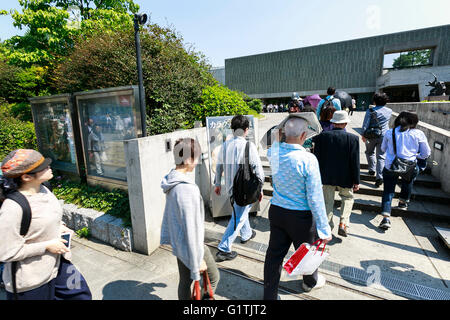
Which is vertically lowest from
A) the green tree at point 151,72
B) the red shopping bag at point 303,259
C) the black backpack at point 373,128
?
the red shopping bag at point 303,259

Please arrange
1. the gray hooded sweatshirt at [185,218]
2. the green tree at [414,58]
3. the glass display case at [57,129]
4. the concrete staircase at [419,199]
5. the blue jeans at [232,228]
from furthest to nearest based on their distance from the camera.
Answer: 1. the green tree at [414,58]
2. the glass display case at [57,129]
3. the concrete staircase at [419,199]
4. the blue jeans at [232,228]
5. the gray hooded sweatshirt at [185,218]

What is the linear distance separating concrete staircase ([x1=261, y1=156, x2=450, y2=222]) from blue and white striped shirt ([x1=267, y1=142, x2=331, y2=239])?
8.67ft

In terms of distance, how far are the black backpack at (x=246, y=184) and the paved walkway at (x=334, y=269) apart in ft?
3.06

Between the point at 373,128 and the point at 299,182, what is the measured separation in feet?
12.7

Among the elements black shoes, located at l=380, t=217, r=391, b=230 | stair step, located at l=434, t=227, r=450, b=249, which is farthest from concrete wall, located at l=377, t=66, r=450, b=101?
black shoes, located at l=380, t=217, r=391, b=230

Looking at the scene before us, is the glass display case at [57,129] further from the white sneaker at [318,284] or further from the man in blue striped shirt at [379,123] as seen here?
the man in blue striped shirt at [379,123]

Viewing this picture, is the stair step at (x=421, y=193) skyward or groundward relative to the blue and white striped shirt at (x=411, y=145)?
groundward

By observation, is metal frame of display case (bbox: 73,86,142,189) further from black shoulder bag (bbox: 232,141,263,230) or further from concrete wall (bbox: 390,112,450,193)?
concrete wall (bbox: 390,112,450,193)

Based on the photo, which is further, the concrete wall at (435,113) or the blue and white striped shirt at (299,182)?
the concrete wall at (435,113)

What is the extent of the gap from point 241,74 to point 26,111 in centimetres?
3961

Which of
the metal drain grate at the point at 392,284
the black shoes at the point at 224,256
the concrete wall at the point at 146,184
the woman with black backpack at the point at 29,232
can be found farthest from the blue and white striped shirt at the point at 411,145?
the woman with black backpack at the point at 29,232

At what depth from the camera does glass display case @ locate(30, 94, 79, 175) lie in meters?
5.30

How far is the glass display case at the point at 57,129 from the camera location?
5.30 metres

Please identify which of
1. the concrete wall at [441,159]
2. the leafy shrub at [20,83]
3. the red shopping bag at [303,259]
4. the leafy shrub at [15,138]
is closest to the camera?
the red shopping bag at [303,259]
